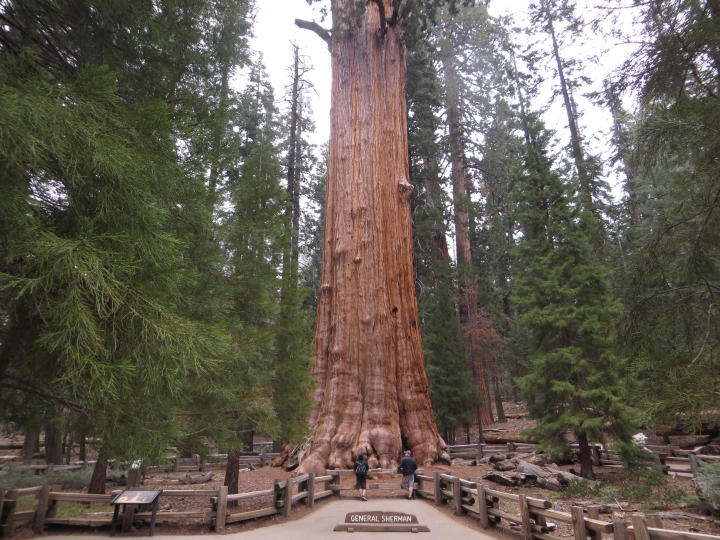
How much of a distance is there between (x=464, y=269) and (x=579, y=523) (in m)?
15.3

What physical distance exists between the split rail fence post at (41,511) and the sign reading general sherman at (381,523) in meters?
4.18

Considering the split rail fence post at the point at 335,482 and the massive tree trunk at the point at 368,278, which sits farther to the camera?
the massive tree trunk at the point at 368,278

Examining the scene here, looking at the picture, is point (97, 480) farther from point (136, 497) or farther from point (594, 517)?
point (594, 517)

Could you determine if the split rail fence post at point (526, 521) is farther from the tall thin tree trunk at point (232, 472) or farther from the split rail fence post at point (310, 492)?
the tall thin tree trunk at point (232, 472)

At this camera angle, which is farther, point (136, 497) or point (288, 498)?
point (288, 498)

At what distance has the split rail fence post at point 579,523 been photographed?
4949mm

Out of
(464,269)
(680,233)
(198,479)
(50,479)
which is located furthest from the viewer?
(464,269)

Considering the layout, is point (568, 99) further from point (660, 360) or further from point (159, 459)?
Answer: point (159, 459)

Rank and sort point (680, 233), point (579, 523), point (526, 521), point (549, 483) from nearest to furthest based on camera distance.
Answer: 1. point (579, 523)
2. point (680, 233)
3. point (526, 521)
4. point (549, 483)

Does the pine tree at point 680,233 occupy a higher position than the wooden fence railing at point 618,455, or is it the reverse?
the pine tree at point 680,233

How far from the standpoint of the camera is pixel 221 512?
6.56m

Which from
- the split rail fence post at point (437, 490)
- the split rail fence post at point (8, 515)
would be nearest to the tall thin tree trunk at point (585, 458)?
the split rail fence post at point (437, 490)

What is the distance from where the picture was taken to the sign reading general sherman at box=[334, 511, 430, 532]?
255 inches

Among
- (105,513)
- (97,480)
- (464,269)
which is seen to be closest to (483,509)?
(105,513)
